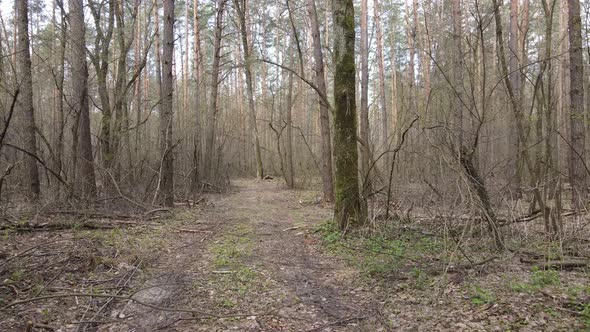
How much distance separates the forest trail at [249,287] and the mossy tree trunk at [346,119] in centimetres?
83

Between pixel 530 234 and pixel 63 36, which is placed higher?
pixel 63 36

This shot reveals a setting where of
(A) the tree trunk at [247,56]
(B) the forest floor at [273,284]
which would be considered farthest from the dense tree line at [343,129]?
(A) the tree trunk at [247,56]

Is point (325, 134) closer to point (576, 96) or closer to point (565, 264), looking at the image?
point (576, 96)

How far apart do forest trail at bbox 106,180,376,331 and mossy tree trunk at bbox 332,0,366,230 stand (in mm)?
829

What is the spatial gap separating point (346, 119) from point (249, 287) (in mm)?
3185

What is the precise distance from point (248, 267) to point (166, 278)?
97 cm

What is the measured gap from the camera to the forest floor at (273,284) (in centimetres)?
318

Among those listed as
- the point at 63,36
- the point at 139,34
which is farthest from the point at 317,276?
the point at 139,34

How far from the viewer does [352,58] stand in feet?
20.1

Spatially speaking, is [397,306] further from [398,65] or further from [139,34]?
[398,65]

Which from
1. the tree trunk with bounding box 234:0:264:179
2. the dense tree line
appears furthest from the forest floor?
the tree trunk with bounding box 234:0:264:179

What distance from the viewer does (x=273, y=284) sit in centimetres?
417

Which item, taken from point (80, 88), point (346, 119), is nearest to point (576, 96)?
point (346, 119)

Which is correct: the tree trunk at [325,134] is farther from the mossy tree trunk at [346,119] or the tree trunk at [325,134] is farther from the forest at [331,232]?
the mossy tree trunk at [346,119]
